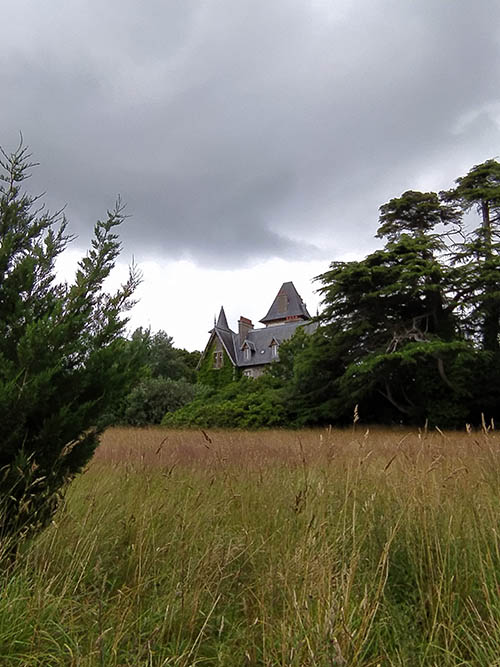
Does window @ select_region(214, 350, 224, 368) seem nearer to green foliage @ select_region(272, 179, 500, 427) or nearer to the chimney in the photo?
the chimney

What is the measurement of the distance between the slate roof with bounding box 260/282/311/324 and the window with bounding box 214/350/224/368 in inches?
417

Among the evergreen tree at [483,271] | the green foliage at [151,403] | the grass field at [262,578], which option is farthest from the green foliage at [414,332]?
the grass field at [262,578]

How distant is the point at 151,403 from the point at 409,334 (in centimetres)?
1265

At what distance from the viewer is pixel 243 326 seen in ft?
137

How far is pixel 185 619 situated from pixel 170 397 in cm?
2060

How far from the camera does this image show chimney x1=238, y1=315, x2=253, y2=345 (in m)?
41.1

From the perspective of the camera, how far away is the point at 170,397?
22031 millimetres

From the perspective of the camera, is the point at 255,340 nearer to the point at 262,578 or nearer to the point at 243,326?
the point at 243,326

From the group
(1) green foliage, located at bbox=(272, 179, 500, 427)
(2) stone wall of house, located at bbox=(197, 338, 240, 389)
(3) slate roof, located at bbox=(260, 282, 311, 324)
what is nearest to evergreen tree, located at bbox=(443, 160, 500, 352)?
(1) green foliage, located at bbox=(272, 179, 500, 427)

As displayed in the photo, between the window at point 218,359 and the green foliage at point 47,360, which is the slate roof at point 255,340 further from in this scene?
the green foliage at point 47,360

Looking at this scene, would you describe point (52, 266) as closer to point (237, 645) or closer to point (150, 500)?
point (150, 500)

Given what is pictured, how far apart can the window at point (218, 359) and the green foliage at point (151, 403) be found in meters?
15.3

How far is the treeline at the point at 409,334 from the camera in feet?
47.3

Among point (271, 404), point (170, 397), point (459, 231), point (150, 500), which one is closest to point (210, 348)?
point (170, 397)
